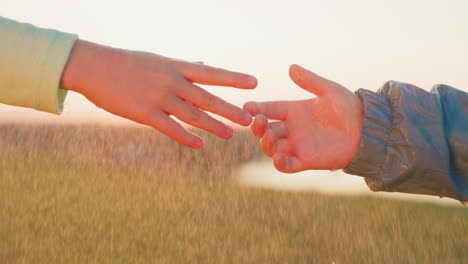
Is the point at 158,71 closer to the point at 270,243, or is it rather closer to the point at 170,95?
the point at 170,95

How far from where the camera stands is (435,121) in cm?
180

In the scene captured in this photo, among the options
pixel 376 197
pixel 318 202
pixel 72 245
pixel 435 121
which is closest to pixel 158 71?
pixel 435 121

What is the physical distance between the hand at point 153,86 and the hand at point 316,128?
10.8 inches

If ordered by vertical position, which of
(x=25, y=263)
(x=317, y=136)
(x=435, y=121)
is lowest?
(x=25, y=263)

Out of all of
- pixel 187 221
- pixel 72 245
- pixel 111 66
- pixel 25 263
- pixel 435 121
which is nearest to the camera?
pixel 111 66

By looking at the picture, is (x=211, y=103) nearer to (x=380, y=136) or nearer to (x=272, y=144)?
(x=272, y=144)

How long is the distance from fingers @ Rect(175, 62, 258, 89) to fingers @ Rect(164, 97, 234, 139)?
9 cm

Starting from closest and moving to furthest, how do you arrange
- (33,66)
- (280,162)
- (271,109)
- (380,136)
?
(33,66) < (280,162) < (380,136) < (271,109)

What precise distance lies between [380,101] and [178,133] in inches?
31.0

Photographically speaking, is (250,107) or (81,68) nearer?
(81,68)

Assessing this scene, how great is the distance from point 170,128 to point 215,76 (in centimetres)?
21

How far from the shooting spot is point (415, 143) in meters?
1.76

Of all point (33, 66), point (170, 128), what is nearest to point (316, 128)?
point (170, 128)

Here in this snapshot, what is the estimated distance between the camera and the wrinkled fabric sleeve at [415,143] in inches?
69.5
